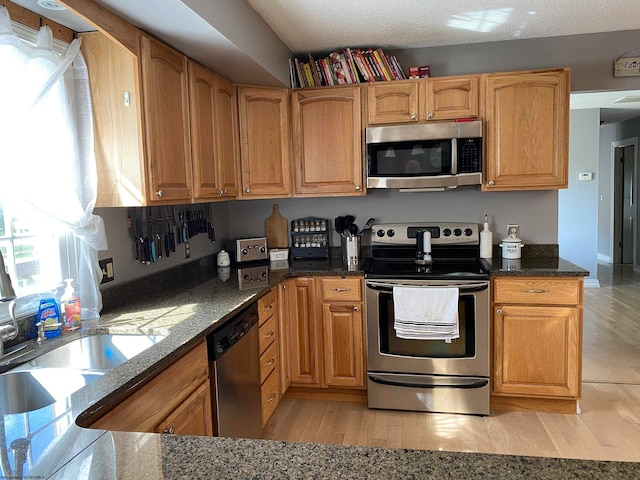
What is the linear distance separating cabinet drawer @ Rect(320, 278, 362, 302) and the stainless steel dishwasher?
2.25 feet

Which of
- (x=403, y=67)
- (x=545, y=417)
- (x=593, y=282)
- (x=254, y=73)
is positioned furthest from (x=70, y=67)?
(x=593, y=282)

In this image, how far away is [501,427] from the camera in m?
2.86

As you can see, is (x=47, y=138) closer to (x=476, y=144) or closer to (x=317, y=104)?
(x=317, y=104)

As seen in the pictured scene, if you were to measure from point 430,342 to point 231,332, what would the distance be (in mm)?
1367

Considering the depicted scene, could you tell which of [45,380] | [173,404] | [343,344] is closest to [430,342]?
[343,344]

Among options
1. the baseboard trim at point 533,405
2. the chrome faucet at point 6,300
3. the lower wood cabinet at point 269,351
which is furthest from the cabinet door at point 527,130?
the chrome faucet at point 6,300

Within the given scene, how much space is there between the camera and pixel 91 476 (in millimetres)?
880

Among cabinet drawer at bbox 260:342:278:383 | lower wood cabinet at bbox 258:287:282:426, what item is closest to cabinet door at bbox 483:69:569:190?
lower wood cabinet at bbox 258:287:282:426

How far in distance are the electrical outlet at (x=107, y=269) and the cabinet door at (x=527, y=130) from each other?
2.35 m

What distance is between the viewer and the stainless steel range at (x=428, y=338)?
2904 mm

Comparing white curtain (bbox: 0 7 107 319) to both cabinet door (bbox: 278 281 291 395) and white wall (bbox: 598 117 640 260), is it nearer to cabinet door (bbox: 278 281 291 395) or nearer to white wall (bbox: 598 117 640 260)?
cabinet door (bbox: 278 281 291 395)

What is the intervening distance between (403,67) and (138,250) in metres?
2.26

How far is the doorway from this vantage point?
787 cm

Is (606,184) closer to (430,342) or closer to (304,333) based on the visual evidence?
(430,342)
